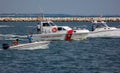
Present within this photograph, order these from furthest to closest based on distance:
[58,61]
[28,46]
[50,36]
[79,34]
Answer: [79,34], [50,36], [28,46], [58,61]

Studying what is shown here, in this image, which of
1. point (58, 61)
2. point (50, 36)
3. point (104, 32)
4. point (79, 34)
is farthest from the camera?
point (104, 32)

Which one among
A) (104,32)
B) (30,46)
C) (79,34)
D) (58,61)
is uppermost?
(58,61)

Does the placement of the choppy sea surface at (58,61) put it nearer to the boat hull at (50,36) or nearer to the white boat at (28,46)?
the white boat at (28,46)

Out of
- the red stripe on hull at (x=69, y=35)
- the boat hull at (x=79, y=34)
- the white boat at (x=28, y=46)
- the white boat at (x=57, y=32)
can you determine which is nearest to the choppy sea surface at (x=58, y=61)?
the white boat at (x=28, y=46)

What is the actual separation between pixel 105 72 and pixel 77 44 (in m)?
22.5

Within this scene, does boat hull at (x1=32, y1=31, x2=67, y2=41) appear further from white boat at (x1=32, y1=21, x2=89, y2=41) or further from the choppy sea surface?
the choppy sea surface

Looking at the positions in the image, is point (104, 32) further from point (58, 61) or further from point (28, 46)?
point (58, 61)

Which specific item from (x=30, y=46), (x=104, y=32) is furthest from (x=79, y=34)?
(x=30, y=46)

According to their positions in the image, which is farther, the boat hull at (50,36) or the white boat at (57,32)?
the white boat at (57,32)

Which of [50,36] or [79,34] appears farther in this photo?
[79,34]

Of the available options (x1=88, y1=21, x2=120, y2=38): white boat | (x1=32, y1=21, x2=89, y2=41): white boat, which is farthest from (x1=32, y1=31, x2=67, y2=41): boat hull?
(x1=88, y1=21, x2=120, y2=38): white boat

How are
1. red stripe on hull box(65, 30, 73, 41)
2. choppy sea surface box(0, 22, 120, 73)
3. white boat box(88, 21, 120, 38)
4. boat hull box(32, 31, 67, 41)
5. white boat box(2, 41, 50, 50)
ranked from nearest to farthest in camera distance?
choppy sea surface box(0, 22, 120, 73)
white boat box(2, 41, 50, 50)
boat hull box(32, 31, 67, 41)
red stripe on hull box(65, 30, 73, 41)
white boat box(88, 21, 120, 38)

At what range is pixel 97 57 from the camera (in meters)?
38.3

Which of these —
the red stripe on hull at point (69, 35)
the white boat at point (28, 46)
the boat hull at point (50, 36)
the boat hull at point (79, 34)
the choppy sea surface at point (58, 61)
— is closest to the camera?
the choppy sea surface at point (58, 61)
